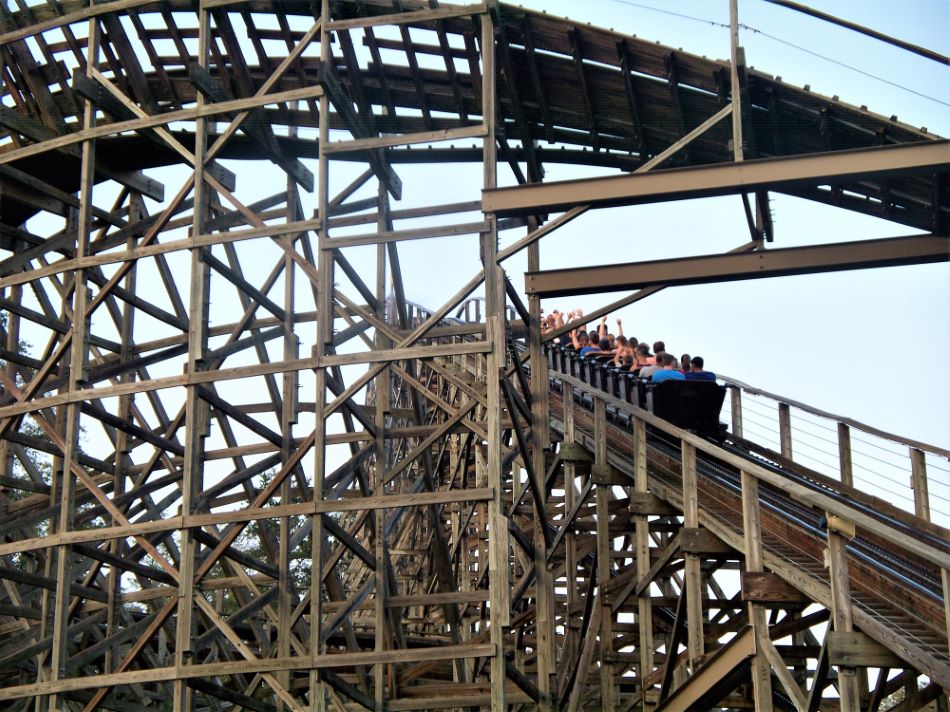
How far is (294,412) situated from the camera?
15227 millimetres

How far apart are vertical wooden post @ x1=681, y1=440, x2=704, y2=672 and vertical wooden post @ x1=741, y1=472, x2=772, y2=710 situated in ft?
2.76

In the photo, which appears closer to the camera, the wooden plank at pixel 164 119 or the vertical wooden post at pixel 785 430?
A: the wooden plank at pixel 164 119

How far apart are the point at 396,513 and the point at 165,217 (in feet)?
14.2

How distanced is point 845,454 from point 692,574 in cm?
294

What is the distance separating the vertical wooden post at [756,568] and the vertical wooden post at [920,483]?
241 centimetres

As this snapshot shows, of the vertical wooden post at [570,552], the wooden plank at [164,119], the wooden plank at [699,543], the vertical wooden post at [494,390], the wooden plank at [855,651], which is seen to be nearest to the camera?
the wooden plank at [855,651]

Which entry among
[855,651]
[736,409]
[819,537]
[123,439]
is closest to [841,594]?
[855,651]

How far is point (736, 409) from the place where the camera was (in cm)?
1688

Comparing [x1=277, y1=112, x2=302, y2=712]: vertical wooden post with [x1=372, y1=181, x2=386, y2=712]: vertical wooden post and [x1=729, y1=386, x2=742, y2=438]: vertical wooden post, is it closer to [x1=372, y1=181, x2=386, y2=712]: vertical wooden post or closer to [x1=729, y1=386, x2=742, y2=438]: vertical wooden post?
[x1=372, y1=181, x2=386, y2=712]: vertical wooden post

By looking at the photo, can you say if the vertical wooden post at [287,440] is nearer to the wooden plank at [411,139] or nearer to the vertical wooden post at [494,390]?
the wooden plank at [411,139]

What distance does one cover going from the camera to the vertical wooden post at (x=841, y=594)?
984 cm

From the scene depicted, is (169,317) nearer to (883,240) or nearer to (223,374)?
(223,374)

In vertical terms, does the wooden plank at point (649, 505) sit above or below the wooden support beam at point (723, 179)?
below

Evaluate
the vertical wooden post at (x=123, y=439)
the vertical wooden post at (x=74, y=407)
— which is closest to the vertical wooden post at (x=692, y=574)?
the vertical wooden post at (x=74, y=407)
